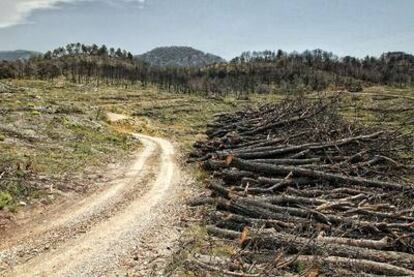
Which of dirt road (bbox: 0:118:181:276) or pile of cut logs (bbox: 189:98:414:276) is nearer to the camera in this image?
pile of cut logs (bbox: 189:98:414:276)

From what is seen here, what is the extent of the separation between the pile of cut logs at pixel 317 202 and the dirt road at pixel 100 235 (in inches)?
77.0

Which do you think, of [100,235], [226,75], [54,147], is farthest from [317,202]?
[226,75]

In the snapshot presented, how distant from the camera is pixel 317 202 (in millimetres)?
17141

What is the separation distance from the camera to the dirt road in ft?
43.4

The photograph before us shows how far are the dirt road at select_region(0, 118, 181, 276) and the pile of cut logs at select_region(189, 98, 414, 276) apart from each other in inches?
77.0

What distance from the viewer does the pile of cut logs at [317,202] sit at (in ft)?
41.5

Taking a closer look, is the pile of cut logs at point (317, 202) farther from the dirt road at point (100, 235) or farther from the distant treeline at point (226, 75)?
the distant treeline at point (226, 75)

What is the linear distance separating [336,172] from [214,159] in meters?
6.99

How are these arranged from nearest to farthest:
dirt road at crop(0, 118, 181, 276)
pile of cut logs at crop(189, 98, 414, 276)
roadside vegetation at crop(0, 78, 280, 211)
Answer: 1. pile of cut logs at crop(189, 98, 414, 276)
2. dirt road at crop(0, 118, 181, 276)
3. roadside vegetation at crop(0, 78, 280, 211)

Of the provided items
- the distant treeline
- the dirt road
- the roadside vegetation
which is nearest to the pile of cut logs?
the dirt road

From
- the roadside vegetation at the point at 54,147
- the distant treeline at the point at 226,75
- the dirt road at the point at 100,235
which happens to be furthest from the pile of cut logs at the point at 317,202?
the distant treeline at the point at 226,75

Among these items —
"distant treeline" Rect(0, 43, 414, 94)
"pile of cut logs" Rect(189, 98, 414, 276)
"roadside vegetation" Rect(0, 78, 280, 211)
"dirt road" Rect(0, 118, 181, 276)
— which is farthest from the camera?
"distant treeline" Rect(0, 43, 414, 94)

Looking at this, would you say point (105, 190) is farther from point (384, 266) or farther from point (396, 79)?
point (396, 79)

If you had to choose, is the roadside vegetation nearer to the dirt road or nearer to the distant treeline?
the dirt road
